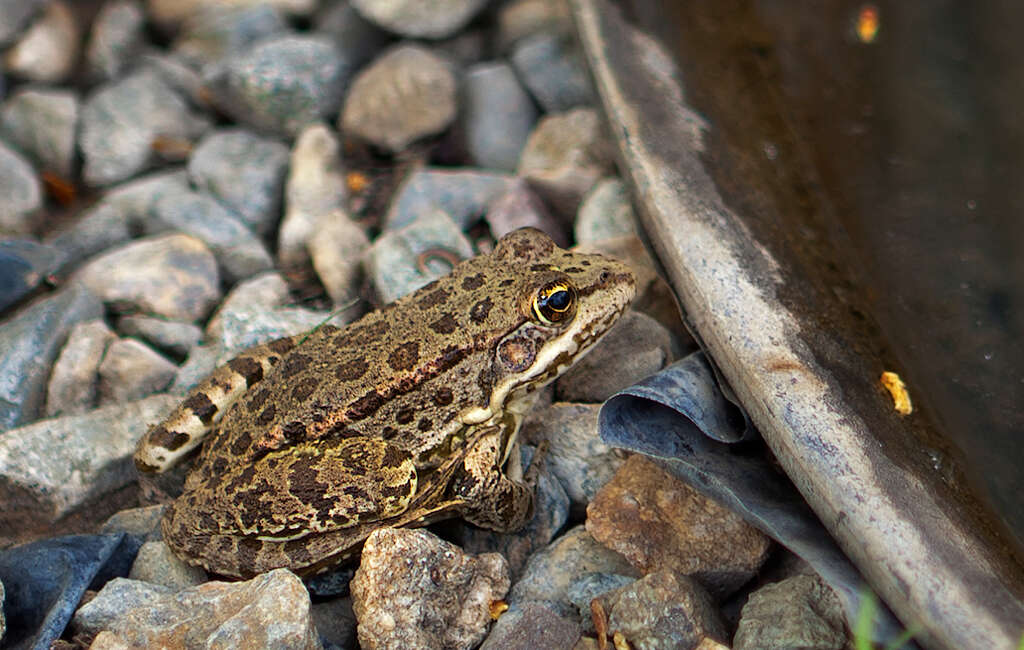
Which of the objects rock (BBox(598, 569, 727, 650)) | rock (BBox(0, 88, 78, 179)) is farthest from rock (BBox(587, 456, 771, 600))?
rock (BBox(0, 88, 78, 179))

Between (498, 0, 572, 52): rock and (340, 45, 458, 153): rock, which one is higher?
(498, 0, 572, 52): rock

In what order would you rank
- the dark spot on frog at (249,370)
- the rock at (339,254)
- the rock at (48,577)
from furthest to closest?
1. the rock at (339,254)
2. the dark spot on frog at (249,370)
3. the rock at (48,577)

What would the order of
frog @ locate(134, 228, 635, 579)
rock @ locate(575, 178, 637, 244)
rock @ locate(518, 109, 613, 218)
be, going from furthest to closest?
rock @ locate(518, 109, 613, 218) → rock @ locate(575, 178, 637, 244) → frog @ locate(134, 228, 635, 579)

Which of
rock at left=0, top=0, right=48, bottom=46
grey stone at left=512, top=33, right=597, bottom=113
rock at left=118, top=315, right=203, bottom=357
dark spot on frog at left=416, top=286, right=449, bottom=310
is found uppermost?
rock at left=0, top=0, right=48, bottom=46

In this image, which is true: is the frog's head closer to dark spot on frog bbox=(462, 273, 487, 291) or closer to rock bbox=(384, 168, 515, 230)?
dark spot on frog bbox=(462, 273, 487, 291)

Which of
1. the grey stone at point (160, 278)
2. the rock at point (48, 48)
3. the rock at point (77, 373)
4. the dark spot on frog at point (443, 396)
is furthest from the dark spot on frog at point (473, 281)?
the rock at point (48, 48)

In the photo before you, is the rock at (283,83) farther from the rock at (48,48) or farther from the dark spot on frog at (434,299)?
the dark spot on frog at (434,299)
